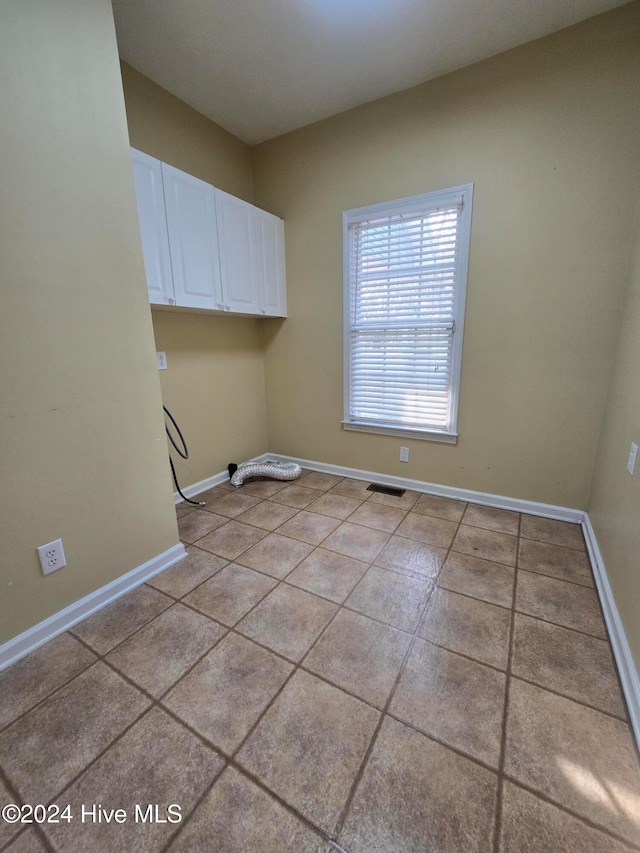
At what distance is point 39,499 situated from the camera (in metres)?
1.41

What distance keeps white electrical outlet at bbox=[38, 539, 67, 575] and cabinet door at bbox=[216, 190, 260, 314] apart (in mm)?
1788

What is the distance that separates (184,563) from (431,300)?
235 centimetres

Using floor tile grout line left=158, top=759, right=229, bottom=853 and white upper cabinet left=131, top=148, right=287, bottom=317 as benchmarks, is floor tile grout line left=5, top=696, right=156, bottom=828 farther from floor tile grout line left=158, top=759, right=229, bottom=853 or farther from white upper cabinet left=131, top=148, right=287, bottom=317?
white upper cabinet left=131, top=148, right=287, bottom=317

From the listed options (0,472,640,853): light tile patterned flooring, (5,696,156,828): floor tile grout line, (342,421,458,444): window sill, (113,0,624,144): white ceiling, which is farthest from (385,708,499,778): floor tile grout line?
(113,0,624,144): white ceiling

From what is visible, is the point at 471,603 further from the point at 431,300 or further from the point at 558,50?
the point at 558,50

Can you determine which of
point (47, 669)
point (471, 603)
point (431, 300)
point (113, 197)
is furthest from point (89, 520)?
point (431, 300)

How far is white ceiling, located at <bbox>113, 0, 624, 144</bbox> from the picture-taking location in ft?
5.79

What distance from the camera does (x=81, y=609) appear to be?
5.20 ft

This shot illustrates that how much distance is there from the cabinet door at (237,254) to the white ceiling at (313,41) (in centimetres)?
66

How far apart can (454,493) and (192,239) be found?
256cm

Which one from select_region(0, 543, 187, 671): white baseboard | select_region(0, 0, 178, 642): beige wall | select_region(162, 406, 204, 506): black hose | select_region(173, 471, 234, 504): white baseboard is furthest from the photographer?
select_region(173, 471, 234, 504): white baseboard

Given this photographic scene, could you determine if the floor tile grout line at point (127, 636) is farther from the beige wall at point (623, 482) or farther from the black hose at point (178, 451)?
the beige wall at point (623, 482)

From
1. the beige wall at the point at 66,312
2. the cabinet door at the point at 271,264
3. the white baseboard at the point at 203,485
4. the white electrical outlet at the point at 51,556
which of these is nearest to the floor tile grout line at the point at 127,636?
the beige wall at the point at 66,312

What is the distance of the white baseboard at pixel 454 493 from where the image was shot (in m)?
2.35
